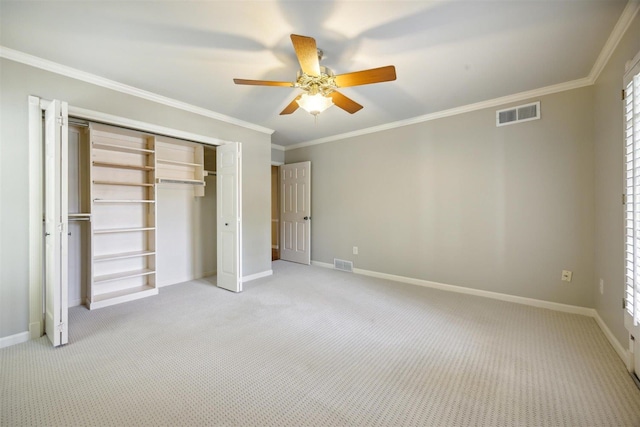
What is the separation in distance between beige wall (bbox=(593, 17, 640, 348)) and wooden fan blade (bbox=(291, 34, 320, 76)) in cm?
220

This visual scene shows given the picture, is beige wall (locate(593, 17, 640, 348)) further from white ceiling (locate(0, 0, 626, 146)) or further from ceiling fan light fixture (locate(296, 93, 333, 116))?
ceiling fan light fixture (locate(296, 93, 333, 116))

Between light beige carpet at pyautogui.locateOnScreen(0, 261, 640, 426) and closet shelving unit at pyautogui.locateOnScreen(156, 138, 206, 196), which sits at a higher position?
closet shelving unit at pyautogui.locateOnScreen(156, 138, 206, 196)

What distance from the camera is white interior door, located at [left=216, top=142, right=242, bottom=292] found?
3.64 metres

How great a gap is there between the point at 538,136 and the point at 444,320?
2435mm

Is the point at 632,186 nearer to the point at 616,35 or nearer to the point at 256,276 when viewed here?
the point at 616,35

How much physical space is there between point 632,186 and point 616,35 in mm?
1236

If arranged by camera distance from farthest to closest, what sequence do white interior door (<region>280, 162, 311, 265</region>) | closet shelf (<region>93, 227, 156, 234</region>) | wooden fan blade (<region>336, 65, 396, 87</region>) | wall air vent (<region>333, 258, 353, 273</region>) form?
white interior door (<region>280, 162, 311, 265</region>)
wall air vent (<region>333, 258, 353, 273</region>)
closet shelf (<region>93, 227, 156, 234</region>)
wooden fan blade (<region>336, 65, 396, 87</region>)

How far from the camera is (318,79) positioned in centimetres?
220

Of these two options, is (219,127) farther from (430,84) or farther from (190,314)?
(430,84)

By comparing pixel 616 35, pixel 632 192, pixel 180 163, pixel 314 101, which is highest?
pixel 616 35

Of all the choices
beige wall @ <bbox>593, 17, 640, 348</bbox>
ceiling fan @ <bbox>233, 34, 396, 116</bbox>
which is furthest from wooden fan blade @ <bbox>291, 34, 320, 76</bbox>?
beige wall @ <bbox>593, 17, 640, 348</bbox>

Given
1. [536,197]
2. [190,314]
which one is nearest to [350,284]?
[190,314]

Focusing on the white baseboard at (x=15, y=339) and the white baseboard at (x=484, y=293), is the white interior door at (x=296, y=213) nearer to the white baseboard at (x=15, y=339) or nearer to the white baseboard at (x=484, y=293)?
the white baseboard at (x=484, y=293)

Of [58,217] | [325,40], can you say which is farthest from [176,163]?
[325,40]
